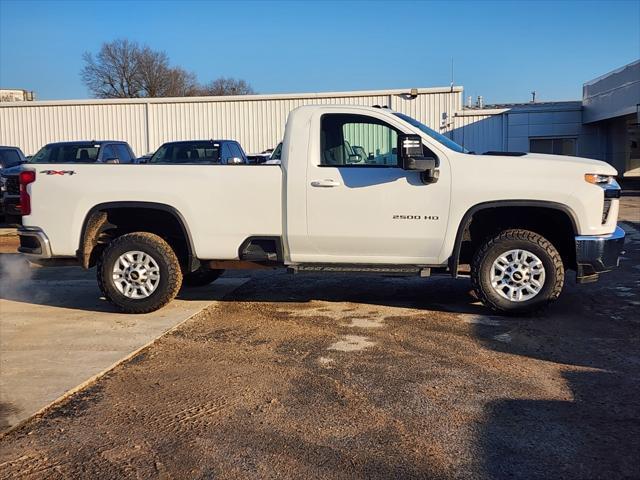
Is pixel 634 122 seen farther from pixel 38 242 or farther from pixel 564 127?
pixel 38 242

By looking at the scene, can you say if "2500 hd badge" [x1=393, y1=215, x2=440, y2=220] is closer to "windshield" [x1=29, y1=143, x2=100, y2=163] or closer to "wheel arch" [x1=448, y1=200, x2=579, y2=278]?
"wheel arch" [x1=448, y1=200, x2=579, y2=278]

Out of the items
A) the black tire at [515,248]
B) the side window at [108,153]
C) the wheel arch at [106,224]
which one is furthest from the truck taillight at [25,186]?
the side window at [108,153]

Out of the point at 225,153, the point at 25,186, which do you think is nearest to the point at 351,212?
the point at 25,186

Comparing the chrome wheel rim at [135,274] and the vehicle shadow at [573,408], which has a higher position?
the chrome wheel rim at [135,274]

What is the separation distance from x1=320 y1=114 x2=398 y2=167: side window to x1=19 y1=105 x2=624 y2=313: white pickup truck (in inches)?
0.5

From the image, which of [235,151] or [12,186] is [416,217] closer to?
[235,151]

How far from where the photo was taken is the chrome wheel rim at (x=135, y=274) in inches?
268

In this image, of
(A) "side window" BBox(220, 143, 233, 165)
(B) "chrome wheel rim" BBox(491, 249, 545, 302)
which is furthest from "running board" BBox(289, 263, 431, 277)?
(A) "side window" BBox(220, 143, 233, 165)

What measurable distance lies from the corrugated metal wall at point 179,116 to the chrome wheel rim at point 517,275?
20291mm

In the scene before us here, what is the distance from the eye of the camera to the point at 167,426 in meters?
3.98

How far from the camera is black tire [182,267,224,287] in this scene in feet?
27.8

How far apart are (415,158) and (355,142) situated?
914 millimetres

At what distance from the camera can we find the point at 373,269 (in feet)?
21.2

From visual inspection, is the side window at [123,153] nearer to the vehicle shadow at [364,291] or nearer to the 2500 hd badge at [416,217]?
the vehicle shadow at [364,291]
